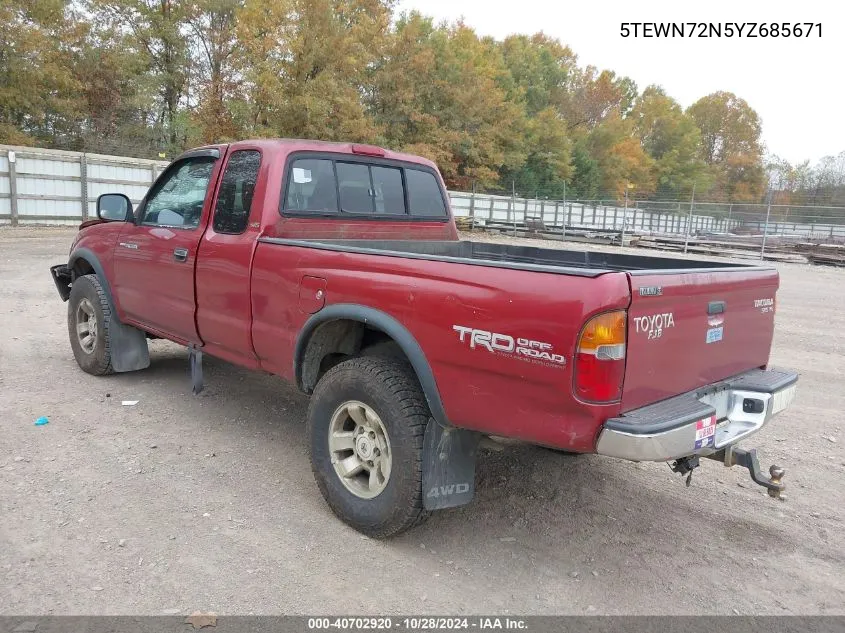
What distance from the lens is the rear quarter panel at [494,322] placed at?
2.47 meters

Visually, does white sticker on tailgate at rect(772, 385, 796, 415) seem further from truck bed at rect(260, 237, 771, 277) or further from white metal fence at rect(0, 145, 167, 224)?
white metal fence at rect(0, 145, 167, 224)

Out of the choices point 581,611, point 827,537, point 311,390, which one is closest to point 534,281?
point 581,611

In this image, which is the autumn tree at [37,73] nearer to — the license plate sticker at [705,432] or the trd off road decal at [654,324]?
the trd off road decal at [654,324]

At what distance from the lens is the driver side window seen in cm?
454

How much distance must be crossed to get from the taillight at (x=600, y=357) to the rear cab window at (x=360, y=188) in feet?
7.62

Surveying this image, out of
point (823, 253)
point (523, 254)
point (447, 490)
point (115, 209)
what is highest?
point (115, 209)

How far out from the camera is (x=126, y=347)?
5.53 meters

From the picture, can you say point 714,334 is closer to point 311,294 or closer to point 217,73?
point 311,294

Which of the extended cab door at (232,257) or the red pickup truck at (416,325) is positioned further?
the extended cab door at (232,257)

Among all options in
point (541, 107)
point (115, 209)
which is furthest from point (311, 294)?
point (541, 107)

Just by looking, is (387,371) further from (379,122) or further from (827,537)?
(379,122)

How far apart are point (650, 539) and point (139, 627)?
2442mm

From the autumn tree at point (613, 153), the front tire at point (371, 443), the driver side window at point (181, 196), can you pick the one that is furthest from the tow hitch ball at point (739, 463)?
the autumn tree at point (613, 153)

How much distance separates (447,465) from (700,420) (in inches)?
44.4
